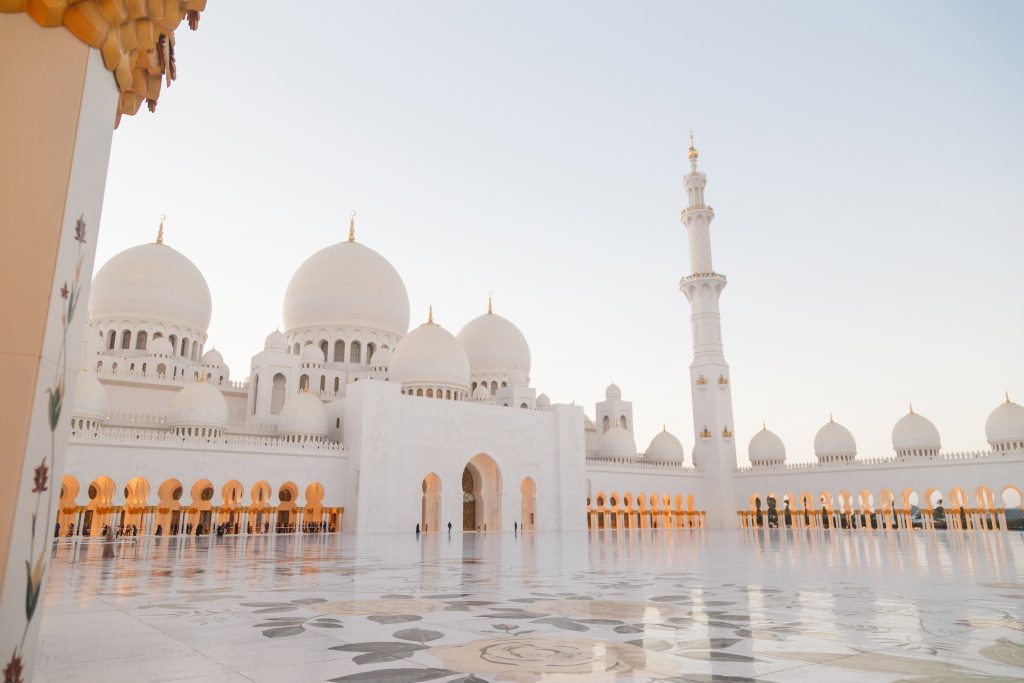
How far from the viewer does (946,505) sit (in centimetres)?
2789

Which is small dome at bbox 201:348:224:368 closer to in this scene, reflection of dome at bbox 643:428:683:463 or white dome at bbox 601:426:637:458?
white dome at bbox 601:426:637:458

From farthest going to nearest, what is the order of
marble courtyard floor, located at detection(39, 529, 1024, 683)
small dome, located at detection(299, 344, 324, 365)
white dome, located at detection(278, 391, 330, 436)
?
1. small dome, located at detection(299, 344, 324, 365)
2. white dome, located at detection(278, 391, 330, 436)
3. marble courtyard floor, located at detection(39, 529, 1024, 683)

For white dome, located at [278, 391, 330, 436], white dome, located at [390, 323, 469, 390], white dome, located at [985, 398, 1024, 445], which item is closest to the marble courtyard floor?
white dome, located at [278, 391, 330, 436]

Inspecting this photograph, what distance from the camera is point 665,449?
118 feet

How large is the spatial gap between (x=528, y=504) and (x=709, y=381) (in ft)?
35.0

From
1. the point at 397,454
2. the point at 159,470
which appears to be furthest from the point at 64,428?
the point at 397,454

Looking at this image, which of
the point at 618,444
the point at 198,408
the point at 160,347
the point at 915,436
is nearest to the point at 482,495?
the point at 618,444

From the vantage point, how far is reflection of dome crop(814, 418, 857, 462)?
3209 cm

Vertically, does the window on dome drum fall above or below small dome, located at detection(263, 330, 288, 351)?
below

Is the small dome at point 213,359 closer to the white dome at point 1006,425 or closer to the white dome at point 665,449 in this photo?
the white dome at point 665,449

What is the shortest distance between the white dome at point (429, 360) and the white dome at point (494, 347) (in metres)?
5.80

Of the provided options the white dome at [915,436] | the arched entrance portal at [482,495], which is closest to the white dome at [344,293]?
the arched entrance portal at [482,495]

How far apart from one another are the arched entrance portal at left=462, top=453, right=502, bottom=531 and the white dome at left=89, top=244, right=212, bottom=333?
12.8m

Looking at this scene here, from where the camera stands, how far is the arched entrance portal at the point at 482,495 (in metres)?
27.3
